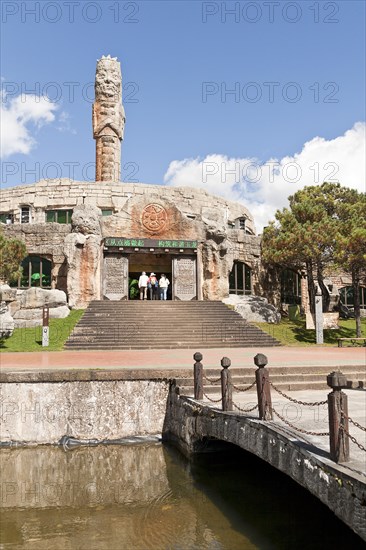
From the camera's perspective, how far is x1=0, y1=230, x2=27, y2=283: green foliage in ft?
68.4

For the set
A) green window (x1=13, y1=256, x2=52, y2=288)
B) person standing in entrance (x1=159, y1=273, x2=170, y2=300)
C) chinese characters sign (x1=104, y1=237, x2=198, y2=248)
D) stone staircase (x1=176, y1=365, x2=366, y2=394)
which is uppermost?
chinese characters sign (x1=104, y1=237, x2=198, y2=248)

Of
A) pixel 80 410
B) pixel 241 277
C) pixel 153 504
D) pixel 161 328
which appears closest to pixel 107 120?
pixel 241 277

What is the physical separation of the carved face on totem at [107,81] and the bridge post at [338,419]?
3565 centimetres

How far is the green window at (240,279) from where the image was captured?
29953 millimetres

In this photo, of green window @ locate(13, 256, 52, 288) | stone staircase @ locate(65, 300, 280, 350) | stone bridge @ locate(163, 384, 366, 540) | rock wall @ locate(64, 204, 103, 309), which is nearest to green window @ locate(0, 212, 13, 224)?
green window @ locate(13, 256, 52, 288)

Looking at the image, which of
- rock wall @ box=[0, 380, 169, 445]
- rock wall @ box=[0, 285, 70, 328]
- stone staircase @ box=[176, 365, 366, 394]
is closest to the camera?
rock wall @ box=[0, 380, 169, 445]

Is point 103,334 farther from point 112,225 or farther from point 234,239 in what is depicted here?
point 234,239

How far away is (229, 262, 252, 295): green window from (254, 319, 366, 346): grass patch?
4.42m

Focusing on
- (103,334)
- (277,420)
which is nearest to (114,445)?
(277,420)

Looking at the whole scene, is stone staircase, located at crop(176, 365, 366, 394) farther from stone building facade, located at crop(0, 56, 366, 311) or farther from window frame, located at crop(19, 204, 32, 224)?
window frame, located at crop(19, 204, 32, 224)

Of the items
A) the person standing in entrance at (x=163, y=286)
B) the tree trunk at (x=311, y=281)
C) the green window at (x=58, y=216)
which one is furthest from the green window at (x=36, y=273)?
the tree trunk at (x=311, y=281)

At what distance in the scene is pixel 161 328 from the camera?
64.9ft

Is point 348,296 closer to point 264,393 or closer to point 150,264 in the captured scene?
point 150,264

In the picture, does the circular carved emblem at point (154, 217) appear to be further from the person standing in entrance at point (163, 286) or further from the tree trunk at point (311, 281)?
the tree trunk at point (311, 281)
